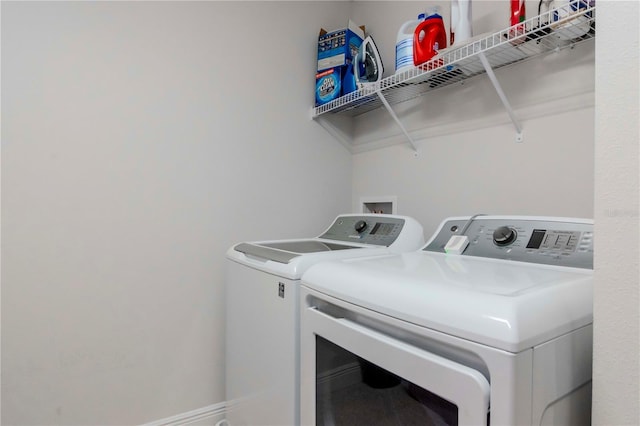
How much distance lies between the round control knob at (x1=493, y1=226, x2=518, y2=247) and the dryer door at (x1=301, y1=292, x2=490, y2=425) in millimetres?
581

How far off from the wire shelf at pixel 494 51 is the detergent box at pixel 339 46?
0.27 meters

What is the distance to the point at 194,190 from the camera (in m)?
1.74

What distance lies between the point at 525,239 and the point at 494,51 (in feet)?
2.37

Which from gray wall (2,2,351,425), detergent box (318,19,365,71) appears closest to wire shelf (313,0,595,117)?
detergent box (318,19,365,71)

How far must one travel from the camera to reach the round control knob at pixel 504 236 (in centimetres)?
109

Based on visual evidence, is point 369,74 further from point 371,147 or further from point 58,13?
point 58,13

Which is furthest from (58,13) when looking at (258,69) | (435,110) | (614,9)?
(614,9)

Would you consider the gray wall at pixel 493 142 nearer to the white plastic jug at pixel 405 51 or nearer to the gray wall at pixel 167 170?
the gray wall at pixel 167 170

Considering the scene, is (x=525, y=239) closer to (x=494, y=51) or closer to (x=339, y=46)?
(x=494, y=51)

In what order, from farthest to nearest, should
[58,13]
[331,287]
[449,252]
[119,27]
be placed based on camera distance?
1. [119,27]
2. [58,13]
3. [449,252]
4. [331,287]

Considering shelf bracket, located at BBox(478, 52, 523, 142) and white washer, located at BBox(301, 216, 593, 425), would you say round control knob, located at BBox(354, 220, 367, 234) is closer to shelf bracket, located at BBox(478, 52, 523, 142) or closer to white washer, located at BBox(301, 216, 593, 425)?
white washer, located at BBox(301, 216, 593, 425)

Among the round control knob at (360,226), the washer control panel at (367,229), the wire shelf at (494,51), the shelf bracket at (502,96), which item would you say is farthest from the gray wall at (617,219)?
the round control knob at (360,226)

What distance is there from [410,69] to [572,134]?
674mm

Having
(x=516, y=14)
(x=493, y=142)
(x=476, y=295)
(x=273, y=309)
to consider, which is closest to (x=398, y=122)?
(x=493, y=142)
